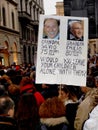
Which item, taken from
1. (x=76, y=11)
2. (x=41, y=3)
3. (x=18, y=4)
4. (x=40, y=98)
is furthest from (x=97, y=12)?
(x=41, y=3)

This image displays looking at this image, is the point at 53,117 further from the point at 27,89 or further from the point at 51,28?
the point at 27,89

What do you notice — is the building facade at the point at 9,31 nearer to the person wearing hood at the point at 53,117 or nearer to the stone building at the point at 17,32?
the stone building at the point at 17,32

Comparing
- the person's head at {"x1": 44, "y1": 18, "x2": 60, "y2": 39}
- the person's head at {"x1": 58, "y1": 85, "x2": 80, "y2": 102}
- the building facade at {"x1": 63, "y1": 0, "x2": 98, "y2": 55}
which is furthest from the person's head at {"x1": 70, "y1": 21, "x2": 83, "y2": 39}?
the building facade at {"x1": 63, "y1": 0, "x2": 98, "y2": 55}

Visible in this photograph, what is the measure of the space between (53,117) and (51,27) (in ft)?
6.68

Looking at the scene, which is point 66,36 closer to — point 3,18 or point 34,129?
point 34,129

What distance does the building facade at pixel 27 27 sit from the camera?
45938 mm

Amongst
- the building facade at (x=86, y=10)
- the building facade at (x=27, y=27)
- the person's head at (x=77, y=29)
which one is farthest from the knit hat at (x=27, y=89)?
the building facade at (x=27, y=27)

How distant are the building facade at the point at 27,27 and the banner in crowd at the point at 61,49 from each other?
36.9 m

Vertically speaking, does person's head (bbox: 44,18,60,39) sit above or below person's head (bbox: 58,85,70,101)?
above

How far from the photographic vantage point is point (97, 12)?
27922 millimetres

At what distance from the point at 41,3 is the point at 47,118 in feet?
201

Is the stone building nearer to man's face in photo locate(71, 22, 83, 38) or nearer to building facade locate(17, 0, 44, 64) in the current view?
building facade locate(17, 0, 44, 64)

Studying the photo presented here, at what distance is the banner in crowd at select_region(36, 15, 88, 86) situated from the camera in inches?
230

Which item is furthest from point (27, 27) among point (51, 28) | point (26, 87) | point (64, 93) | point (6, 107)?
point (6, 107)
